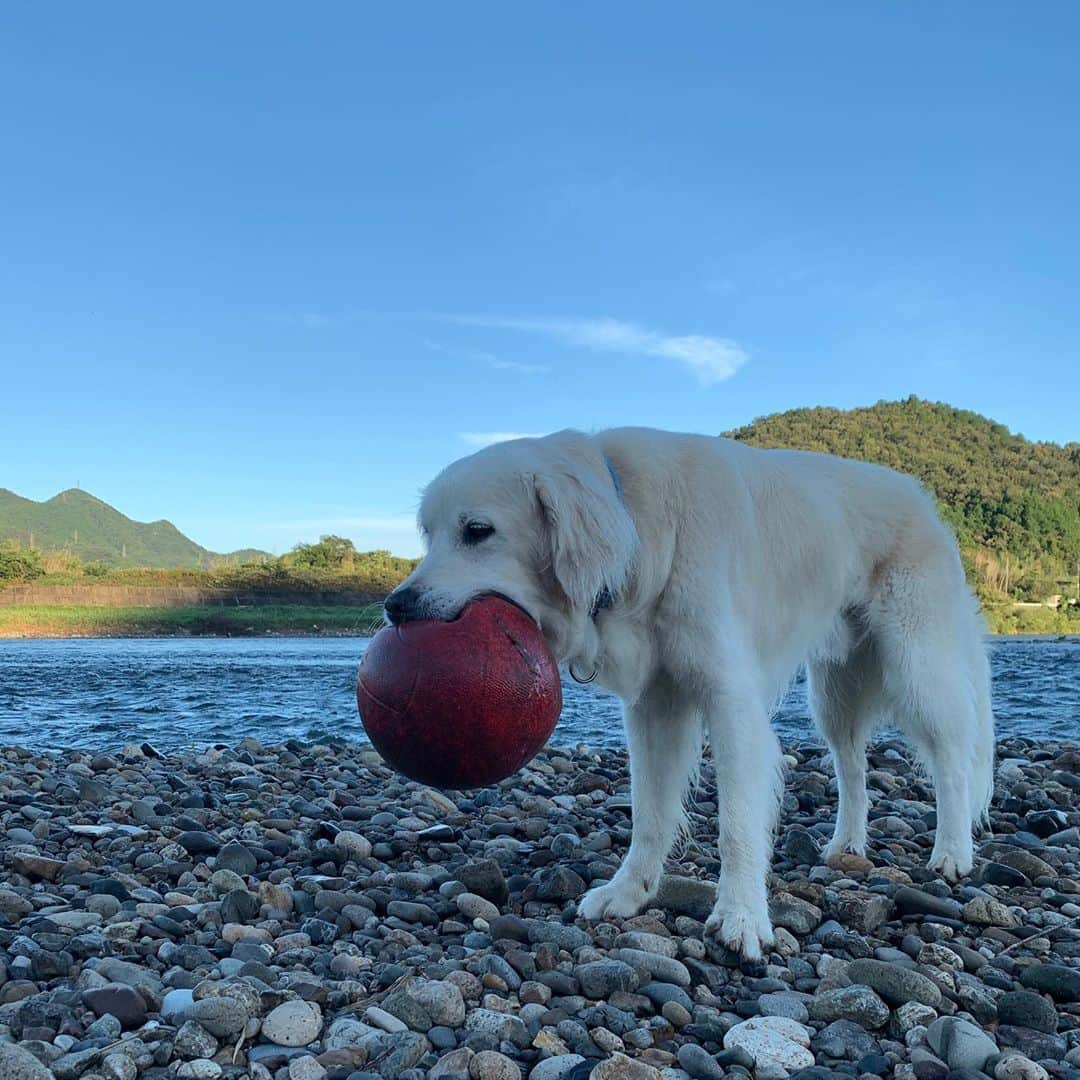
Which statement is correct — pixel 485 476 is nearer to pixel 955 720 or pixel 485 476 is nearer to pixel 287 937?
pixel 287 937

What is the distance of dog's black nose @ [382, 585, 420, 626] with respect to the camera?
3658 millimetres

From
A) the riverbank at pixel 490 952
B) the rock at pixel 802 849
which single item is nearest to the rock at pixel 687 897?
the riverbank at pixel 490 952

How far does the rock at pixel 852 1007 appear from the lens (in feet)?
10.1

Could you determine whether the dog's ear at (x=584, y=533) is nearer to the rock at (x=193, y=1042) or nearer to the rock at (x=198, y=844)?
the rock at (x=193, y=1042)

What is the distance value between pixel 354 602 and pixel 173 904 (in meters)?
74.5

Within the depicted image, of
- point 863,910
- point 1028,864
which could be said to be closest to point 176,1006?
point 863,910

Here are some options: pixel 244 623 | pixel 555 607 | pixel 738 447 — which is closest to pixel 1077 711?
pixel 738 447

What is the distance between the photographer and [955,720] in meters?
5.14

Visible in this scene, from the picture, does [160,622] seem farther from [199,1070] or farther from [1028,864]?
[199,1070]

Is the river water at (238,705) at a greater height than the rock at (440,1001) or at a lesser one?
lesser

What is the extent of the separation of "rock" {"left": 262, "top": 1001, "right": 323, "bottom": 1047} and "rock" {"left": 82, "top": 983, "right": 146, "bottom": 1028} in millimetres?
406

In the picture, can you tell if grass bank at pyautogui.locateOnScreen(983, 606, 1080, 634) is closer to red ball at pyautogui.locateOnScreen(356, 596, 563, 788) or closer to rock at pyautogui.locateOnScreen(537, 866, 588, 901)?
rock at pyautogui.locateOnScreen(537, 866, 588, 901)

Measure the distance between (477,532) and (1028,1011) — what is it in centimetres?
243

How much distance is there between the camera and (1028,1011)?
10.1 ft
